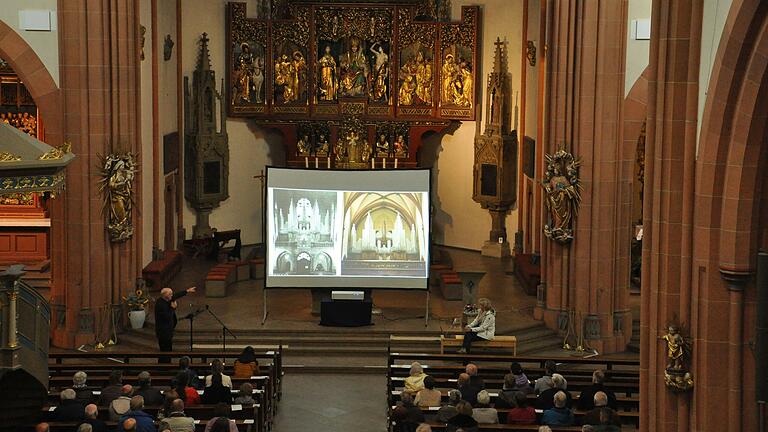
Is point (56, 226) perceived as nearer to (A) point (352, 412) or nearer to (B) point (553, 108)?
(A) point (352, 412)

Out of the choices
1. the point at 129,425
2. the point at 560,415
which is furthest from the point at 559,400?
the point at 129,425

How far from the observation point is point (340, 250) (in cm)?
2636

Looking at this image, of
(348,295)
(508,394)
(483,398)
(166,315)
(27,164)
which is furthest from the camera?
(348,295)

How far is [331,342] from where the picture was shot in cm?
2562

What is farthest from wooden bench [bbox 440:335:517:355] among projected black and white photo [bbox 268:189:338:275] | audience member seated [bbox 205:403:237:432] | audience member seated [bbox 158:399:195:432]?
audience member seated [bbox 158:399:195:432]

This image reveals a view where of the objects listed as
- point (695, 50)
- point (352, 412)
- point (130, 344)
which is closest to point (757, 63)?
point (695, 50)

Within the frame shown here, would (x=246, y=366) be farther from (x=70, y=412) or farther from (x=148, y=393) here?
(x=70, y=412)

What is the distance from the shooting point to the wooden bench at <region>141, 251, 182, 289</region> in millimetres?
28906

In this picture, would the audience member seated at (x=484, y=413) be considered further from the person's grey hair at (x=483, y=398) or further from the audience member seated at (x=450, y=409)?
the audience member seated at (x=450, y=409)

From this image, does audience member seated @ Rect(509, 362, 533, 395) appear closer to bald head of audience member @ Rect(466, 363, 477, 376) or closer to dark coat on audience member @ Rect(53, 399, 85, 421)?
bald head of audience member @ Rect(466, 363, 477, 376)

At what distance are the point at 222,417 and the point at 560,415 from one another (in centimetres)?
458

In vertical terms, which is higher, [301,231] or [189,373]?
[301,231]

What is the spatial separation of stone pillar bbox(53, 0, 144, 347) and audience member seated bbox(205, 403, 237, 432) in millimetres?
8561

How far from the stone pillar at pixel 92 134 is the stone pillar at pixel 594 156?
8149 millimetres
